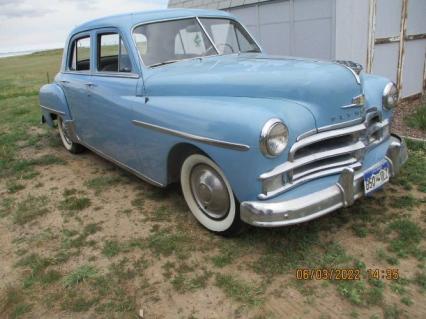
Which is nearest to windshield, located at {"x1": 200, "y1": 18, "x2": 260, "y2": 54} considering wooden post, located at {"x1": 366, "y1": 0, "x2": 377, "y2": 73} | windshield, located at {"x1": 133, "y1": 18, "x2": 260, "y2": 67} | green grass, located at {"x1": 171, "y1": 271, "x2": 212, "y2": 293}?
windshield, located at {"x1": 133, "y1": 18, "x2": 260, "y2": 67}

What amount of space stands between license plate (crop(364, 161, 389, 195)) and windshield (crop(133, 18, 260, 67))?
187 centimetres

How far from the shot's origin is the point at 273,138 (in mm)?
2521

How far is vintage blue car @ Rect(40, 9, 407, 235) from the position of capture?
8.53ft

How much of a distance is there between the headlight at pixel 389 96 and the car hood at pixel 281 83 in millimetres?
532

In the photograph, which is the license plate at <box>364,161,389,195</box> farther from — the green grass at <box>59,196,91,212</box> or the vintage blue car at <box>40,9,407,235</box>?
the green grass at <box>59,196,91,212</box>

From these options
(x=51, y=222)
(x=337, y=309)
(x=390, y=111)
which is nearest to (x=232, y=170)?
(x=337, y=309)

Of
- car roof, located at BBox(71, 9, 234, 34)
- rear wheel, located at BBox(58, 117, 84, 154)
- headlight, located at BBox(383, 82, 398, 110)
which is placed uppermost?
car roof, located at BBox(71, 9, 234, 34)

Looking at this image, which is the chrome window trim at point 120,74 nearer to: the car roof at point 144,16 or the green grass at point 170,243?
the car roof at point 144,16

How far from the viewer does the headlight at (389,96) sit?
11.0 ft

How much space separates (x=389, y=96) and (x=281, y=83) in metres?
1.12

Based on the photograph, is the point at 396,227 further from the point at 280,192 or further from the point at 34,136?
the point at 34,136

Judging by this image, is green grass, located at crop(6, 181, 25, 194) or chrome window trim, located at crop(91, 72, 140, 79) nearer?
chrome window trim, located at crop(91, 72, 140, 79)

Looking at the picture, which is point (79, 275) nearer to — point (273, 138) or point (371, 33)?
point (273, 138)
